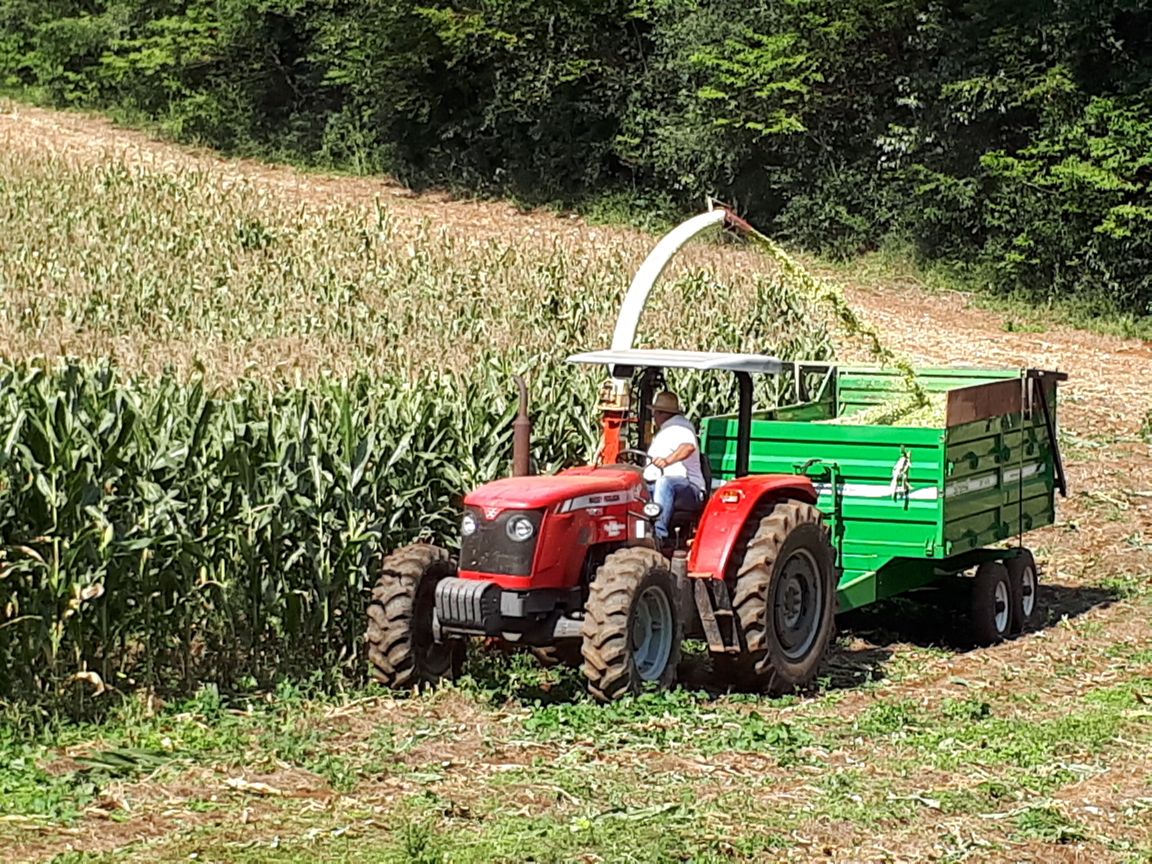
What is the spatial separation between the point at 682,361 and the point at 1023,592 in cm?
343

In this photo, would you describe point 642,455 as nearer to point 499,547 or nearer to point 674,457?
point 674,457

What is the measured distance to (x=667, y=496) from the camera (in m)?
9.01

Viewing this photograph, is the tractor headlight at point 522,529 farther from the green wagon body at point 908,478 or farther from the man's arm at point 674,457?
the green wagon body at point 908,478

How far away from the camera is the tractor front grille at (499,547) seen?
8.09 meters

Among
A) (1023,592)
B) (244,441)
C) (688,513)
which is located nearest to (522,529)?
(688,513)

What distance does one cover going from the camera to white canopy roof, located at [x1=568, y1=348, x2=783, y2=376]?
8797mm

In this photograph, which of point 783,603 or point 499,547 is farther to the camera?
point 783,603

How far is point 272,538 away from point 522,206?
25587mm

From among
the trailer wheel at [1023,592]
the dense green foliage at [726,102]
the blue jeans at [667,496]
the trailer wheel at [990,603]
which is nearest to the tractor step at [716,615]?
the blue jeans at [667,496]

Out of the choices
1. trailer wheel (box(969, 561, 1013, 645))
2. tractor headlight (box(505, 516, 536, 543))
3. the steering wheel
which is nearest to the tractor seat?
the steering wheel

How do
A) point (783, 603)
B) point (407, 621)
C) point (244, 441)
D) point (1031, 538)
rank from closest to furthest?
point (407, 621)
point (244, 441)
point (783, 603)
point (1031, 538)

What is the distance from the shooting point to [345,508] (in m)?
9.12

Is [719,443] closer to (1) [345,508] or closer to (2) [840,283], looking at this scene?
(1) [345,508]

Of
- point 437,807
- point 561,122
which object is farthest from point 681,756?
point 561,122
